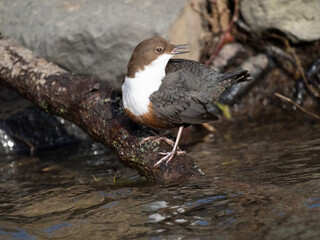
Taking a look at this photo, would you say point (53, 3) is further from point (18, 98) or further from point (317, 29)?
point (317, 29)

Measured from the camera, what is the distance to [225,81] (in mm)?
4336

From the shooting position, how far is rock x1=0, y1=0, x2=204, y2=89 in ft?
18.9

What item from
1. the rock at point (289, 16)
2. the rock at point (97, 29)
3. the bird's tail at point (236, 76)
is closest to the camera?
the bird's tail at point (236, 76)

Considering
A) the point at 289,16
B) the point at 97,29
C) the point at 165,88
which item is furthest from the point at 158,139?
the point at 289,16

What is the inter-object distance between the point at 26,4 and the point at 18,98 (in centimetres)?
115

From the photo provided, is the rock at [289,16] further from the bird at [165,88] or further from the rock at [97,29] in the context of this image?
the bird at [165,88]

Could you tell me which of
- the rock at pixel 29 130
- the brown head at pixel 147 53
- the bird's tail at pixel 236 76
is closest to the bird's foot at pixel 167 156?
the brown head at pixel 147 53

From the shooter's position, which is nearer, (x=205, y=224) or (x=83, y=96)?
(x=205, y=224)

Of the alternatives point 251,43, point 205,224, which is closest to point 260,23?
point 251,43

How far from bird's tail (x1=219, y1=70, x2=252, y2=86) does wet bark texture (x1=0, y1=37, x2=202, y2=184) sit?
2.49 feet

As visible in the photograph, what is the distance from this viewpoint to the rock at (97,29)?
5.77 m

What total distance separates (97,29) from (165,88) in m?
2.07

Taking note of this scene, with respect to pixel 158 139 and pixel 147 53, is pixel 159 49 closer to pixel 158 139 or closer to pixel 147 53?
pixel 147 53

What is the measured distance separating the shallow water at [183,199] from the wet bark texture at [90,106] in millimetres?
175
